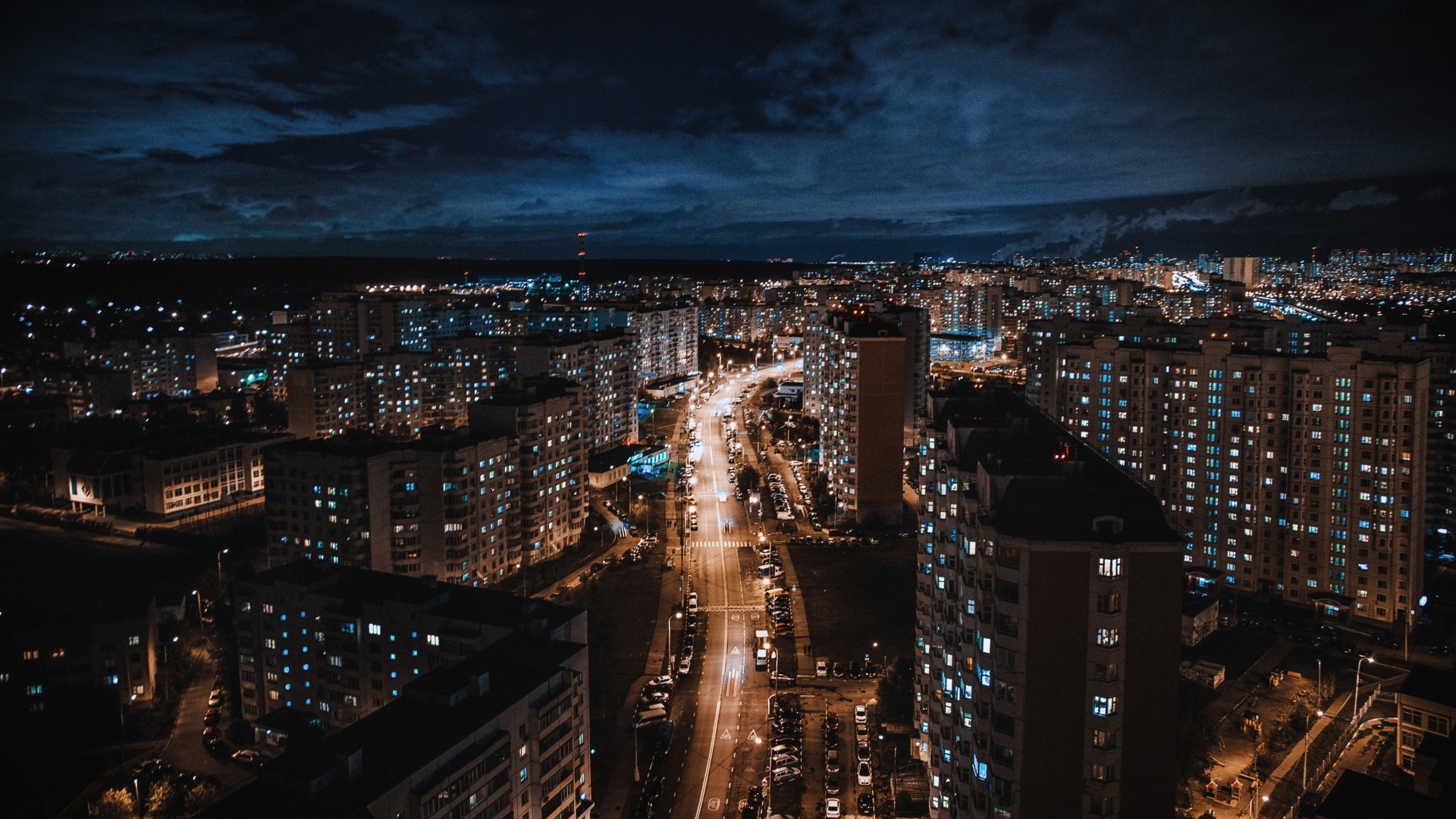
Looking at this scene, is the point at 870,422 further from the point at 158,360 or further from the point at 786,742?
the point at 158,360

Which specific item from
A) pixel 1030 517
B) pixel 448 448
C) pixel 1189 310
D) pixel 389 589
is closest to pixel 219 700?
pixel 389 589

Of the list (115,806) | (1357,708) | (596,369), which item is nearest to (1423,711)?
(1357,708)

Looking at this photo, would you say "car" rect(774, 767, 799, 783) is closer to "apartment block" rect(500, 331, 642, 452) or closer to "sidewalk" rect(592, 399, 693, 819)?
"sidewalk" rect(592, 399, 693, 819)

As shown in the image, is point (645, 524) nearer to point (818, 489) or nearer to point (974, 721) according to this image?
point (818, 489)

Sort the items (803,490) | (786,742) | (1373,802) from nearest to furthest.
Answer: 1. (1373,802)
2. (786,742)
3. (803,490)

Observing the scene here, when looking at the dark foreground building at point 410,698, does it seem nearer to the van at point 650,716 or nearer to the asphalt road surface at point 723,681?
the asphalt road surface at point 723,681

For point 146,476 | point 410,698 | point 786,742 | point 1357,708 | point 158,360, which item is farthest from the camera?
point 158,360
